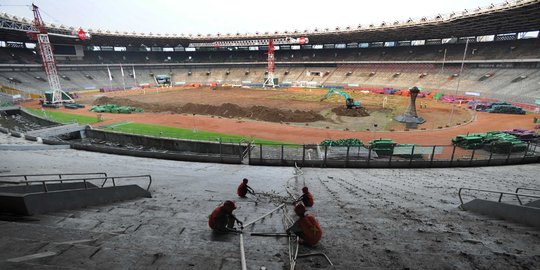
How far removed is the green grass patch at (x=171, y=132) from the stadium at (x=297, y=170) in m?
0.25

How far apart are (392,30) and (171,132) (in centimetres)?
5844

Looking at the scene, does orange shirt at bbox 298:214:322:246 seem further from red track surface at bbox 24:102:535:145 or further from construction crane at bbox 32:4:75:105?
construction crane at bbox 32:4:75:105

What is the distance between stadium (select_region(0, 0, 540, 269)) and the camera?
512cm

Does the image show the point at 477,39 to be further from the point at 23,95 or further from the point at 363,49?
the point at 23,95

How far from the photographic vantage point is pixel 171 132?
3159 cm

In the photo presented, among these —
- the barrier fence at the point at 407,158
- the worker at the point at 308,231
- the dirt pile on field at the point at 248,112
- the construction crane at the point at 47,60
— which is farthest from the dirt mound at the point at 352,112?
the construction crane at the point at 47,60

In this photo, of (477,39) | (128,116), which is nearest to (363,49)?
(477,39)

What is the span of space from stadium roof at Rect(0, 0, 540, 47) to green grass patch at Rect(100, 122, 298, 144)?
34.7m

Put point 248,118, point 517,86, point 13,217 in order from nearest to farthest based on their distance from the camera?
point 13,217 < point 248,118 < point 517,86

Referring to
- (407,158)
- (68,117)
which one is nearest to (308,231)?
(407,158)

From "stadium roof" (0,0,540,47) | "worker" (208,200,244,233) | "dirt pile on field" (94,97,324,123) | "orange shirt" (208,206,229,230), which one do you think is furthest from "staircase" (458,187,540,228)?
"stadium roof" (0,0,540,47)

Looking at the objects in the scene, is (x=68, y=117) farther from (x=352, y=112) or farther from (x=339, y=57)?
(x=339, y=57)

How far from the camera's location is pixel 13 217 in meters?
5.79

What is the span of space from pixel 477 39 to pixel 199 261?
84.9m
